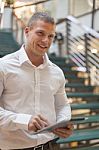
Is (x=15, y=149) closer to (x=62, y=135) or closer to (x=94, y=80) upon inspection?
(x=62, y=135)

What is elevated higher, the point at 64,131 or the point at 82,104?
the point at 64,131

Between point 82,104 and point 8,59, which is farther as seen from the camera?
point 82,104

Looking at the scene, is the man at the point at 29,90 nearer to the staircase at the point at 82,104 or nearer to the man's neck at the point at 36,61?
the man's neck at the point at 36,61

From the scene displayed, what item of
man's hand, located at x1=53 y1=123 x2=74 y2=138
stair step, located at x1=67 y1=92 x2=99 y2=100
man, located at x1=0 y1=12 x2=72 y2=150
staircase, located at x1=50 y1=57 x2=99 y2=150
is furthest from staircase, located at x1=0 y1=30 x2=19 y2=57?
man's hand, located at x1=53 y1=123 x2=74 y2=138

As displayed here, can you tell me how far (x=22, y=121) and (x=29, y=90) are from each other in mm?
191

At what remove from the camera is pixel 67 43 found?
20.7ft

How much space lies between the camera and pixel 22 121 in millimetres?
1486

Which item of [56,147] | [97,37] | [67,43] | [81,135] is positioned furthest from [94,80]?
[56,147]

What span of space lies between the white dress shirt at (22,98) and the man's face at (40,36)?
0.09 m

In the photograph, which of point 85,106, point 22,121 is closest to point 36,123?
point 22,121

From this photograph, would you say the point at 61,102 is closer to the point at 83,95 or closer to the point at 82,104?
the point at 82,104

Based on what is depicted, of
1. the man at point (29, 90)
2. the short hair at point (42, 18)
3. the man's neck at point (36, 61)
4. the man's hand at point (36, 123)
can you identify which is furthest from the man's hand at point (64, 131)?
the short hair at point (42, 18)

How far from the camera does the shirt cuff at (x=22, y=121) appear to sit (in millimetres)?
1481

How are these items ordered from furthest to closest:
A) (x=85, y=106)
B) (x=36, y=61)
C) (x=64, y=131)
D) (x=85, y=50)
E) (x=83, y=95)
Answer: (x=85, y=50) < (x=83, y=95) < (x=85, y=106) < (x=36, y=61) < (x=64, y=131)
